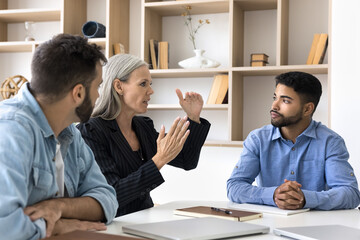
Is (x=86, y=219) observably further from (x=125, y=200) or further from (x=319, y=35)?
(x=319, y=35)

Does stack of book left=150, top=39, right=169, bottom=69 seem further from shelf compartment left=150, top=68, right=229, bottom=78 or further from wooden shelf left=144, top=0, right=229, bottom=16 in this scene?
wooden shelf left=144, top=0, right=229, bottom=16

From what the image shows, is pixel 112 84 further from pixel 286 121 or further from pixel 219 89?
pixel 219 89

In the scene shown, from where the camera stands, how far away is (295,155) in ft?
7.25

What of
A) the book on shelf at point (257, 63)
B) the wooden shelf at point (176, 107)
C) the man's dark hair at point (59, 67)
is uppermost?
the book on shelf at point (257, 63)

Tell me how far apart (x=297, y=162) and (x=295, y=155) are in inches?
1.4

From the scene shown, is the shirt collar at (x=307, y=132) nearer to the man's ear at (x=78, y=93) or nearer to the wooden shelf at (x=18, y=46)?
the man's ear at (x=78, y=93)

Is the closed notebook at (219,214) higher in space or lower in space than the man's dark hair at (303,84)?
lower

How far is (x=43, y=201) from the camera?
3.95 ft

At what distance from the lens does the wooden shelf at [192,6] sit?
3.38 metres

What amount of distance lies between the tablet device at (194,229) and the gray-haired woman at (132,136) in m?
0.63

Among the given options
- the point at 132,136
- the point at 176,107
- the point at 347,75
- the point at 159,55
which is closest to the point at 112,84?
the point at 132,136

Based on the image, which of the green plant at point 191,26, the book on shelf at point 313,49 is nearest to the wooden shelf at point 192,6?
the green plant at point 191,26

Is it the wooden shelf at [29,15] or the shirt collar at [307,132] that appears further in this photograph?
the wooden shelf at [29,15]

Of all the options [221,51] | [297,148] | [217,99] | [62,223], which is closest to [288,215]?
[297,148]
